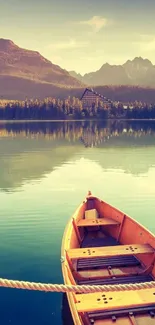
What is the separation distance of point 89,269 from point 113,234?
157 inches

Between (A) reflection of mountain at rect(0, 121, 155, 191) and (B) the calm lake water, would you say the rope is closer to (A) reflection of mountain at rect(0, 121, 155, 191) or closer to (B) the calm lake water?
(B) the calm lake water

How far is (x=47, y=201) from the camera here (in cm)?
2736

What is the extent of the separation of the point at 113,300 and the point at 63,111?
172 meters

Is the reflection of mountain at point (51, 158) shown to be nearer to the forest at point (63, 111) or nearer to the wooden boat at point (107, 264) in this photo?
the wooden boat at point (107, 264)

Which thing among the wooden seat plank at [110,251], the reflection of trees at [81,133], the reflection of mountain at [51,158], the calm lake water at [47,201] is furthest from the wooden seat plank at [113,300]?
the reflection of trees at [81,133]

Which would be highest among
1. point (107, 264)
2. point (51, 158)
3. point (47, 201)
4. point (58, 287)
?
point (58, 287)

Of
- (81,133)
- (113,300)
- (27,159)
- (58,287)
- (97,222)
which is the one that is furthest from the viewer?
(81,133)

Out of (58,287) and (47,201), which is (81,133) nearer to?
(47,201)

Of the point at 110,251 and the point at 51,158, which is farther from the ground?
the point at 110,251

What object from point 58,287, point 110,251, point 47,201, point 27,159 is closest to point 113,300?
point 58,287

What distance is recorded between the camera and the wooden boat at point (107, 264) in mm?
10250

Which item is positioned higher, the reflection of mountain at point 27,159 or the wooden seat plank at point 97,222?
the wooden seat plank at point 97,222

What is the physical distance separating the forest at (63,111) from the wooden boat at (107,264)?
526ft

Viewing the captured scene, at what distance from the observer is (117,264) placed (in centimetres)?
1392
